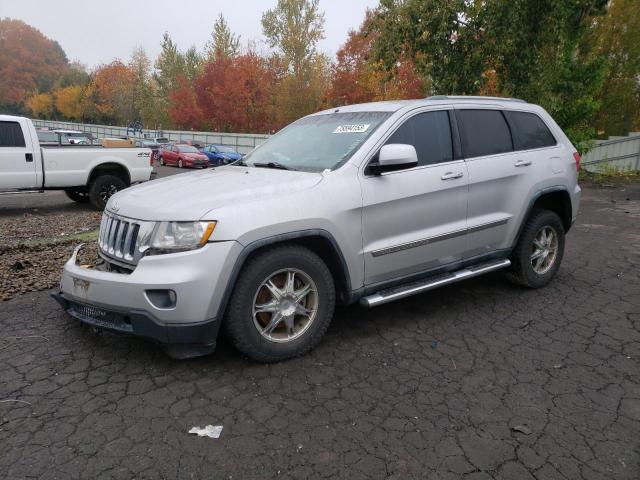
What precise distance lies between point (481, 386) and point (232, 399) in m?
1.59

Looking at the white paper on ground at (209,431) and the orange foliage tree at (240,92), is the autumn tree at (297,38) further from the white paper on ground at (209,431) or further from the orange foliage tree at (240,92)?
the white paper on ground at (209,431)

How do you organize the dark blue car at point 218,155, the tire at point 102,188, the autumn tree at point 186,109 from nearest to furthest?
the tire at point 102,188 → the dark blue car at point 218,155 → the autumn tree at point 186,109

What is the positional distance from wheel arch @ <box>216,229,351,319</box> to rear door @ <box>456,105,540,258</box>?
136 centimetres

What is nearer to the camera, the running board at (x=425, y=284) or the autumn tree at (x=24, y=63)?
the running board at (x=425, y=284)

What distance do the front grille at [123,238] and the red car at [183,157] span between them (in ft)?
76.3

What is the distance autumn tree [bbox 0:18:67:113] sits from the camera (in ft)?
291

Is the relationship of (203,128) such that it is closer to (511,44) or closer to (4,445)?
(511,44)

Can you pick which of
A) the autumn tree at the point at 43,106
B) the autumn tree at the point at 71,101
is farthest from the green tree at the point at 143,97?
the autumn tree at the point at 43,106

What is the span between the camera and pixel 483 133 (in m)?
4.51

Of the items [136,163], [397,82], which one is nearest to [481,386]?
[136,163]

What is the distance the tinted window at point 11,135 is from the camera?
945 centimetres

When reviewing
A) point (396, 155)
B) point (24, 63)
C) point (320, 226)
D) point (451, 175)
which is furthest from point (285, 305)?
point (24, 63)

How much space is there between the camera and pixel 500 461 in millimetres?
2445

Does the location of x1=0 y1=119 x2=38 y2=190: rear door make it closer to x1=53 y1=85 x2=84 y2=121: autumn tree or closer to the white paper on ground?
the white paper on ground
